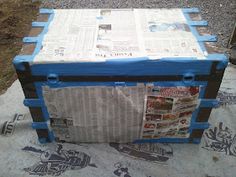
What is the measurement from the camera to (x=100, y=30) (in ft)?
3.65

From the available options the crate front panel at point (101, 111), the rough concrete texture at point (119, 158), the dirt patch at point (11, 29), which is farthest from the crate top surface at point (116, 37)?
the dirt patch at point (11, 29)

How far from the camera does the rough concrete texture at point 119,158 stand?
1.15 metres

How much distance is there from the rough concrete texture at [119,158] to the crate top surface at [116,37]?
48 cm

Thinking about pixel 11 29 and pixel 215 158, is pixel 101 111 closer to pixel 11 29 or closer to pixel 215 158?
pixel 215 158

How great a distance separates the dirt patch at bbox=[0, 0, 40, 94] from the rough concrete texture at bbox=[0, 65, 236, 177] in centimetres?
52

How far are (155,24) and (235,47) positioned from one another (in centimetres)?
94

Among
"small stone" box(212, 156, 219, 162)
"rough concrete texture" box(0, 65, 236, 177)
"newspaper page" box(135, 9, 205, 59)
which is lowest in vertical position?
"small stone" box(212, 156, 219, 162)

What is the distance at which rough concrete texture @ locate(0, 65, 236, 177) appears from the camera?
1.15 m

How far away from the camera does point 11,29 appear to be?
221cm

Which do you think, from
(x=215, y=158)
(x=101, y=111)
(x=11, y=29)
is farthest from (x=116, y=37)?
(x=11, y=29)

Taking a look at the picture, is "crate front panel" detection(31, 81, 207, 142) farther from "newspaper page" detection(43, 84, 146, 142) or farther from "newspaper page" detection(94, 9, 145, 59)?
"newspaper page" detection(94, 9, 145, 59)

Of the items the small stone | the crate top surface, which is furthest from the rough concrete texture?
the crate top surface

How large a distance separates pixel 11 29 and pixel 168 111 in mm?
1669

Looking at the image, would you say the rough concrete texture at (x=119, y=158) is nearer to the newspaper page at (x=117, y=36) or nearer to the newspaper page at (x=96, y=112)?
the newspaper page at (x=96, y=112)
